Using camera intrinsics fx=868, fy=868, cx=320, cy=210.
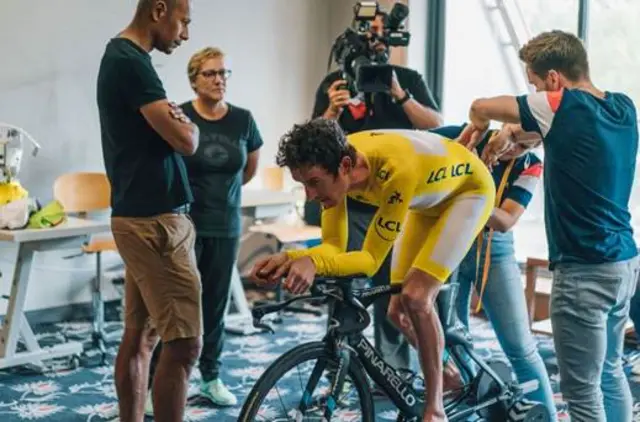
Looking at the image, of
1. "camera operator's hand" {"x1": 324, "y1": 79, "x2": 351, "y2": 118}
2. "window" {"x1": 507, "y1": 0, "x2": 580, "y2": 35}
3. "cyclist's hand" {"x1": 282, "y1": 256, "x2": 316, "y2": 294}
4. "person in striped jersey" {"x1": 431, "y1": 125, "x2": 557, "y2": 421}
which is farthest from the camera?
"window" {"x1": 507, "y1": 0, "x2": 580, "y2": 35}

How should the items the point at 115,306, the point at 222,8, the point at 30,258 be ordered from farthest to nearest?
the point at 222,8 < the point at 115,306 < the point at 30,258

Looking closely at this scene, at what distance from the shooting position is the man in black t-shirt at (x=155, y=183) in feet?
7.80

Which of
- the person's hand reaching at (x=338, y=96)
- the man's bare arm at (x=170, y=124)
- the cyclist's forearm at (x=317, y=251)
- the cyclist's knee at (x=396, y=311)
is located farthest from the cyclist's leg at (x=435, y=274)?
the person's hand reaching at (x=338, y=96)

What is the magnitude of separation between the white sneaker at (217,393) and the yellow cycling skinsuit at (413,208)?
1.14m

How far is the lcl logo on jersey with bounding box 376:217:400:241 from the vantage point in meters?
2.23

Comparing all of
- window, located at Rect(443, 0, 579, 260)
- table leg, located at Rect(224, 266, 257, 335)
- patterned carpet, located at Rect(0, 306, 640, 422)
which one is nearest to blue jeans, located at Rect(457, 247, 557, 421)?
patterned carpet, located at Rect(0, 306, 640, 422)

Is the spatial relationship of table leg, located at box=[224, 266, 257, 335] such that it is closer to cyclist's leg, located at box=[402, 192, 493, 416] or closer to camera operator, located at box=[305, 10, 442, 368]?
camera operator, located at box=[305, 10, 442, 368]

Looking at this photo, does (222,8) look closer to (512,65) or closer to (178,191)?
(512,65)

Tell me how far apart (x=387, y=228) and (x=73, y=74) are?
10.1 ft

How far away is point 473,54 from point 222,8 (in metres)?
1.74

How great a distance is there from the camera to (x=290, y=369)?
227 cm

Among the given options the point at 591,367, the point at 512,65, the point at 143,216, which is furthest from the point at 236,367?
the point at 512,65

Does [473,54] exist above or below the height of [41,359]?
above

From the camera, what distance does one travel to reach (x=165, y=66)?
5176 millimetres
